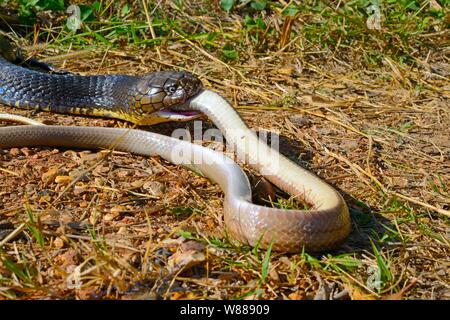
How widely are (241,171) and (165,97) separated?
3.82ft

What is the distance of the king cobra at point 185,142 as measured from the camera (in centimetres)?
378

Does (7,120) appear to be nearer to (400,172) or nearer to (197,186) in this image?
(197,186)

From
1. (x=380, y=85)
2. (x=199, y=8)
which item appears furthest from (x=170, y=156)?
(x=199, y=8)

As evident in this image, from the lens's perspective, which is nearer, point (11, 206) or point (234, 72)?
point (11, 206)

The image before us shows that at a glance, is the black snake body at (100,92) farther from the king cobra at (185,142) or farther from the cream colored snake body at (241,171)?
the cream colored snake body at (241,171)

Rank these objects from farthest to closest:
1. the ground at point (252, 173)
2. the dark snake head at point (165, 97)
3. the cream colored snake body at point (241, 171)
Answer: the dark snake head at point (165, 97) → the cream colored snake body at point (241, 171) → the ground at point (252, 173)

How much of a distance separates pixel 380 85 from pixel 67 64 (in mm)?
2682

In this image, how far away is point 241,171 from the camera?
4.35 meters

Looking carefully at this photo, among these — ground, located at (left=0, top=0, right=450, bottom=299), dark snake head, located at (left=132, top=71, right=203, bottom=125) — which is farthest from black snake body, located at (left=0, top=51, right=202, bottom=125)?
ground, located at (left=0, top=0, right=450, bottom=299)

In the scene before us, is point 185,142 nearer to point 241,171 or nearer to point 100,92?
point 241,171

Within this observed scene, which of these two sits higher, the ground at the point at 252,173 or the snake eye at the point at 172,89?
the snake eye at the point at 172,89

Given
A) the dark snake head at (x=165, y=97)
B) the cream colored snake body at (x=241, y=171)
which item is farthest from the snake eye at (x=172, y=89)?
the cream colored snake body at (x=241, y=171)

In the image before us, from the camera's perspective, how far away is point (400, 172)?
490 cm
